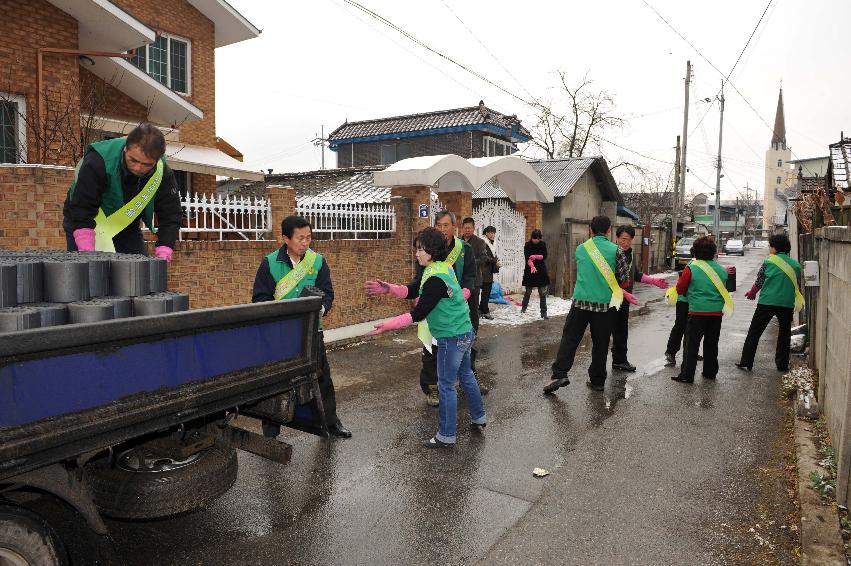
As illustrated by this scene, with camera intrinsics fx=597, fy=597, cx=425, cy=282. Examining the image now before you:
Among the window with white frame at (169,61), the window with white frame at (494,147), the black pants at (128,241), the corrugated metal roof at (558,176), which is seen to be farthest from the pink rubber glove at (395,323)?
the window with white frame at (494,147)

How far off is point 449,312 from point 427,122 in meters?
25.8

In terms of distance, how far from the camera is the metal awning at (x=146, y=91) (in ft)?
36.2

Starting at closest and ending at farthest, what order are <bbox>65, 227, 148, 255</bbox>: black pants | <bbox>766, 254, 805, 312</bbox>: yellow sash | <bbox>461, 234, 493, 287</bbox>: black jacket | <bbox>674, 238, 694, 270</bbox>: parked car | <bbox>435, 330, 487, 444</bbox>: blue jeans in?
<bbox>65, 227, 148, 255</bbox>: black pants
<bbox>435, 330, 487, 444</bbox>: blue jeans
<bbox>766, 254, 805, 312</bbox>: yellow sash
<bbox>461, 234, 493, 287</bbox>: black jacket
<bbox>674, 238, 694, 270</bbox>: parked car

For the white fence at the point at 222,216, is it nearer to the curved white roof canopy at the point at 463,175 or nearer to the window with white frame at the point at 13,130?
the curved white roof canopy at the point at 463,175

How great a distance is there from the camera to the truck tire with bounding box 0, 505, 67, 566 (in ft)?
7.18

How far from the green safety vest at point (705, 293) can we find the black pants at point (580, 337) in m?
1.33

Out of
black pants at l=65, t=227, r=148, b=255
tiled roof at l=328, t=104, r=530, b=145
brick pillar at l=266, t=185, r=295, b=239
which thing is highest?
tiled roof at l=328, t=104, r=530, b=145

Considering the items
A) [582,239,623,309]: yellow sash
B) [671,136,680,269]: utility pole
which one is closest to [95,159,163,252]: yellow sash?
[582,239,623,309]: yellow sash

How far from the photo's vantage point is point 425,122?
2941cm

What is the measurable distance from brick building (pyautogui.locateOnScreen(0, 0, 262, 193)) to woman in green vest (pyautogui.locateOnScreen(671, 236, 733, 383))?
363 inches

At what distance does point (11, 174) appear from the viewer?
6.14 metres

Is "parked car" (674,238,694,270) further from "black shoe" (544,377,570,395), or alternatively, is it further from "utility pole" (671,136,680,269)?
"black shoe" (544,377,570,395)

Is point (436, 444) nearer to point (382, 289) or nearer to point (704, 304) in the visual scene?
point (382, 289)

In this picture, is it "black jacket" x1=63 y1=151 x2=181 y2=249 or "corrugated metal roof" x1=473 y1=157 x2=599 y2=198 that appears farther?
"corrugated metal roof" x1=473 y1=157 x2=599 y2=198
